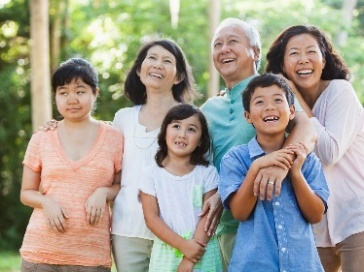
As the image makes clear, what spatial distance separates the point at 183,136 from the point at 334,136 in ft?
2.50

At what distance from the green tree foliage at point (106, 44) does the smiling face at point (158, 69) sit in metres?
7.63

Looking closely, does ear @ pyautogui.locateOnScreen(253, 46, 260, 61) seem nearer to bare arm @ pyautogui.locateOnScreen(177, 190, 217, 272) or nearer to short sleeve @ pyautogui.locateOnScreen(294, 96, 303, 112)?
short sleeve @ pyautogui.locateOnScreen(294, 96, 303, 112)

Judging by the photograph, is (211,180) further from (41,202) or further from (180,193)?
(41,202)

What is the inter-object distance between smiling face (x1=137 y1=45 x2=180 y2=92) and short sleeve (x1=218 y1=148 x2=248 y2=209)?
0.83 meters

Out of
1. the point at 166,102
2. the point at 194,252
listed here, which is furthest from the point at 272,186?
the point at 166,102

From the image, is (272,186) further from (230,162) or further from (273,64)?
(273,64)

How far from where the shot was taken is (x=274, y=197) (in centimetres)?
298

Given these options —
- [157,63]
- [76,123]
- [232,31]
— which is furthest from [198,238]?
[232,31]

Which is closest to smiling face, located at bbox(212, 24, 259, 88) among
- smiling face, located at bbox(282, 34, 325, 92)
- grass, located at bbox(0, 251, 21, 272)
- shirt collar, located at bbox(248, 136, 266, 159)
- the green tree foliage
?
smiling face, located at bbox(282, 34, 325, 92)

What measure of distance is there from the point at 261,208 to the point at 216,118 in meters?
0.83

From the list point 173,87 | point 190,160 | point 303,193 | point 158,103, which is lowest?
point 303,193

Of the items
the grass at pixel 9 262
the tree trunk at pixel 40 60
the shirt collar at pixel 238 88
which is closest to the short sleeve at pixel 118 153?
the shirt collar at pixel 238 88

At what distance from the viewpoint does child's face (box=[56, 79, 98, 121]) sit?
359 cm

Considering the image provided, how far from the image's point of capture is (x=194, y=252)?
3.26 metres
